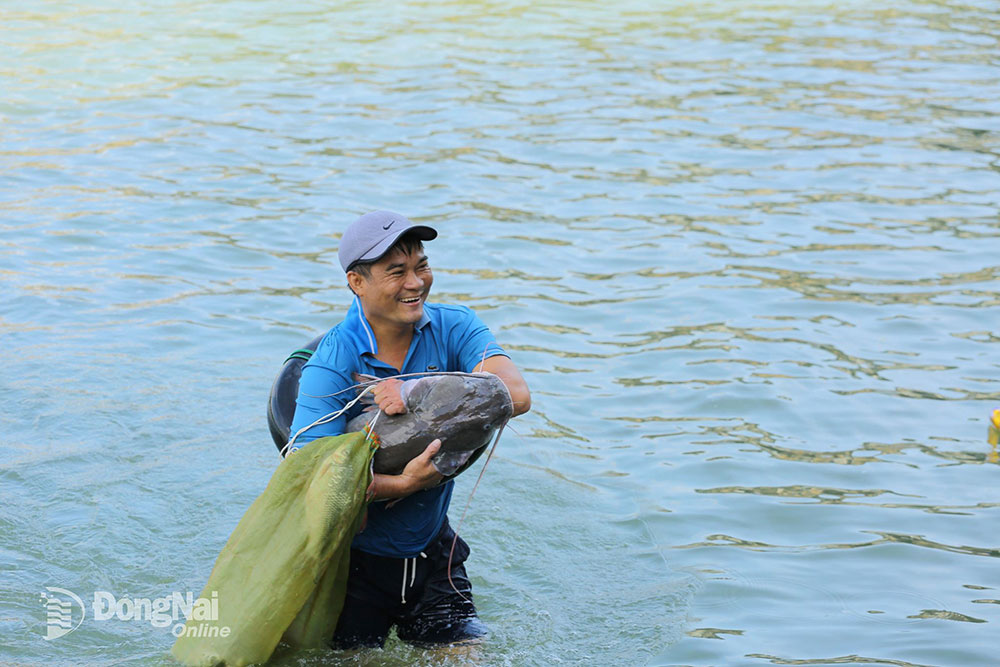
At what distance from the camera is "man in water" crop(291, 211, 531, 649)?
4.57 metres

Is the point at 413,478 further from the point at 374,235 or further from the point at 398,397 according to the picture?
the point at 374,235

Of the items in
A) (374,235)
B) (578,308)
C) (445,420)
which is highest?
(374,235)

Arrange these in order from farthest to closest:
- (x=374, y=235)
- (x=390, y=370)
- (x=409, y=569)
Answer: (x=409, y=569) < (x=390, y=370) < (x=374, y=235)

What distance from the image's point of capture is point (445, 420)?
4.39m

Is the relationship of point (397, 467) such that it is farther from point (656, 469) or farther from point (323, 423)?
point (656, 469)

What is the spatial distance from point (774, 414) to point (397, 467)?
12.7 ft

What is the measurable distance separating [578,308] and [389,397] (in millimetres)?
5185

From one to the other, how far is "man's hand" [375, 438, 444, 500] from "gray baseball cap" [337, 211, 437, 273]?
73cm

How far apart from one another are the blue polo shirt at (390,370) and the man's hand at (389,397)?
0.15 m

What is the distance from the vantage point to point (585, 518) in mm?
6777

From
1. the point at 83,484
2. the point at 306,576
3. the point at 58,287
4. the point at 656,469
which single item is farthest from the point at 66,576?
the point at 58,287
